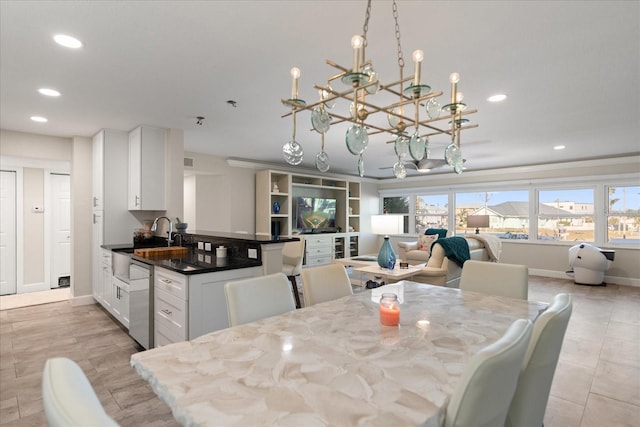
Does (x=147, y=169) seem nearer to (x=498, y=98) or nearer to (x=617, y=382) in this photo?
(x=498, y=98)

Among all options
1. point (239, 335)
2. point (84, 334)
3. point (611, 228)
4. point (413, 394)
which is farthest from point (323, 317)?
point (611, 228)

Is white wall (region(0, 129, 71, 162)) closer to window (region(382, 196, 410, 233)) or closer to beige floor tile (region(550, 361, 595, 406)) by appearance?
beige floor tile (region(550, 361, 595, 406))

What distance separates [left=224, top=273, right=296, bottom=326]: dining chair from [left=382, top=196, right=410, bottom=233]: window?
759 centimetres

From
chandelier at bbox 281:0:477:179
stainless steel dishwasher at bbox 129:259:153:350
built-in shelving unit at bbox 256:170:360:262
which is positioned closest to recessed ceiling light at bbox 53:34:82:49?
chandelier at bbox 281:0:477:179

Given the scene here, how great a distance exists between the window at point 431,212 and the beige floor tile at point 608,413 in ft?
20.7

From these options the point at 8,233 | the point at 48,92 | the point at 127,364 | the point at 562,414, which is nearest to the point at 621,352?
the point at 562,414

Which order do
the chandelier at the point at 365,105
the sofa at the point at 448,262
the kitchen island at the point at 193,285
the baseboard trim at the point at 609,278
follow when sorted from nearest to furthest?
1. the chandelier at the point at 365,105
2. the kitchen island at the point at 193,285
3. the sofa at the point at 448,262
4. the baseboard trim at the point at 609,278

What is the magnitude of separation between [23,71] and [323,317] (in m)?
2.94

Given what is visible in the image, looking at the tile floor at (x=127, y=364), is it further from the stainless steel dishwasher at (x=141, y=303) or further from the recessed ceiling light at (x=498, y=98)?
the recessed ceiling light at (x=498, y=98)

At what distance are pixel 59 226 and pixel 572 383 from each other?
7228 mm

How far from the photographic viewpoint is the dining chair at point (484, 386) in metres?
0.84

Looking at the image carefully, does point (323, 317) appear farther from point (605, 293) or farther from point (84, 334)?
point (605, 293)

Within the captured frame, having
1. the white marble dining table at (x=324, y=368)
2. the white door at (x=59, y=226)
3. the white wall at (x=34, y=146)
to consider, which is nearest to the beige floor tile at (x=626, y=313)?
the white marble dining table at (x=324, y=368)

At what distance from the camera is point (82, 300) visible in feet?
15.2
